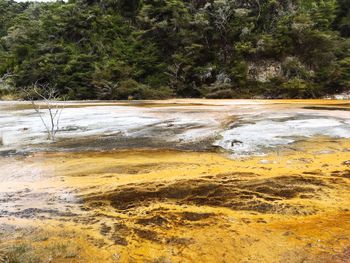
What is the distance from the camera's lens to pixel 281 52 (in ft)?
92.2

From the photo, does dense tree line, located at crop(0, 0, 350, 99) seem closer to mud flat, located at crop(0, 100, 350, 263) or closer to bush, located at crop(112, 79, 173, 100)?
bush, located at crop(112, 79, 173, 100)

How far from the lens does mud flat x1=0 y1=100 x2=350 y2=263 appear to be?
332 centimetres

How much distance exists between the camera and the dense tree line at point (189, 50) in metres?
26.6

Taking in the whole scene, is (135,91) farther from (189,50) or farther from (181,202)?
(181,202)

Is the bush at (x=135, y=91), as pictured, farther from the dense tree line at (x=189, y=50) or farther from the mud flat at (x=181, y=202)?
the mud flat at (x=181, y=202)

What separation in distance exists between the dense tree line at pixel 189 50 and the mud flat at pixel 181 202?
19082 millimetres

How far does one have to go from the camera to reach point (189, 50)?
2866 cm

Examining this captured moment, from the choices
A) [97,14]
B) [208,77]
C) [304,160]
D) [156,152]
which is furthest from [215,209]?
[97,14]

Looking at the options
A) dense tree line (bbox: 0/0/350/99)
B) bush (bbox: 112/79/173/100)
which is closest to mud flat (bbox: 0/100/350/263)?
bush (bbox: 112/79/173/100)

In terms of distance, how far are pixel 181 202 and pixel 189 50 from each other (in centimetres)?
2525

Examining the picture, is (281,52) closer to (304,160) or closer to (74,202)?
(304,160)

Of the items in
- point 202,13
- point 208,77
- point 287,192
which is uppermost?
point 202,13

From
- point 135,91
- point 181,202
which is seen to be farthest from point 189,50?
point 181,202

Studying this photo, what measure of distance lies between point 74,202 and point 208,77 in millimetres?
24098
